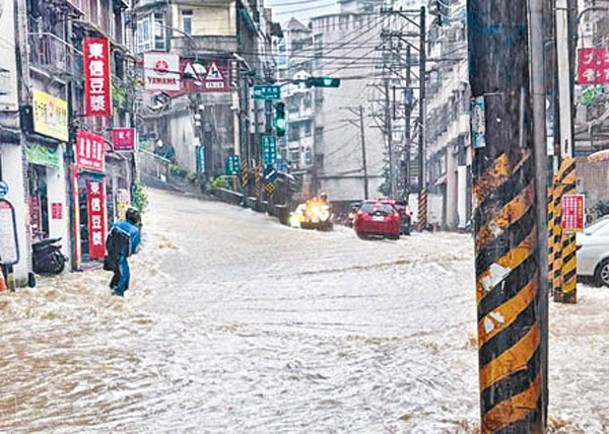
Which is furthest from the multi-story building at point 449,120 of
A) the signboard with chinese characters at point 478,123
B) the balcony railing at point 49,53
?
the signboard with chinese characters at point 478,123

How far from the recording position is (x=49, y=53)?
18281mm

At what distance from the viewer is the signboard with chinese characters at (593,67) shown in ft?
53.0

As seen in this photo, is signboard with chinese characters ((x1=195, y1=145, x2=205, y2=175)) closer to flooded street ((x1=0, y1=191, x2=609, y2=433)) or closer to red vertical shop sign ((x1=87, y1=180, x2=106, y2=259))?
red vertical shop sign ((x1=87, y1=180, x2=106, y2=259))

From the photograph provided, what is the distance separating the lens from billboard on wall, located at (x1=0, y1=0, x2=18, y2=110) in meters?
15.2

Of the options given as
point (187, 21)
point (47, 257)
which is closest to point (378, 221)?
point (47, 257)

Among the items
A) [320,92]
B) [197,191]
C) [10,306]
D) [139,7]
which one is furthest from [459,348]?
[320,92]

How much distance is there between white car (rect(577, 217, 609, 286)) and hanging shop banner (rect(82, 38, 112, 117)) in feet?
39.8

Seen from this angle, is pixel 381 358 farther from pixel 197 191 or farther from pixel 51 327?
pixel 197 191

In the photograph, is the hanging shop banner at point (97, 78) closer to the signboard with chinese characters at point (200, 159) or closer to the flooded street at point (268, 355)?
the flooded street at point (268, 355)

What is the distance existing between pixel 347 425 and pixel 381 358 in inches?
104

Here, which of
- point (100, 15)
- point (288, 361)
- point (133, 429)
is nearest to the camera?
point (133, 429)

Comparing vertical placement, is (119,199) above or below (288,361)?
above

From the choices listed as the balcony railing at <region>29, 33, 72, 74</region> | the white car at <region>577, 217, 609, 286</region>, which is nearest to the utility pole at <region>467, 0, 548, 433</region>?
the white car at <region>577, 217, 609, 286</region>

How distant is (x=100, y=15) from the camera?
85.1ft
